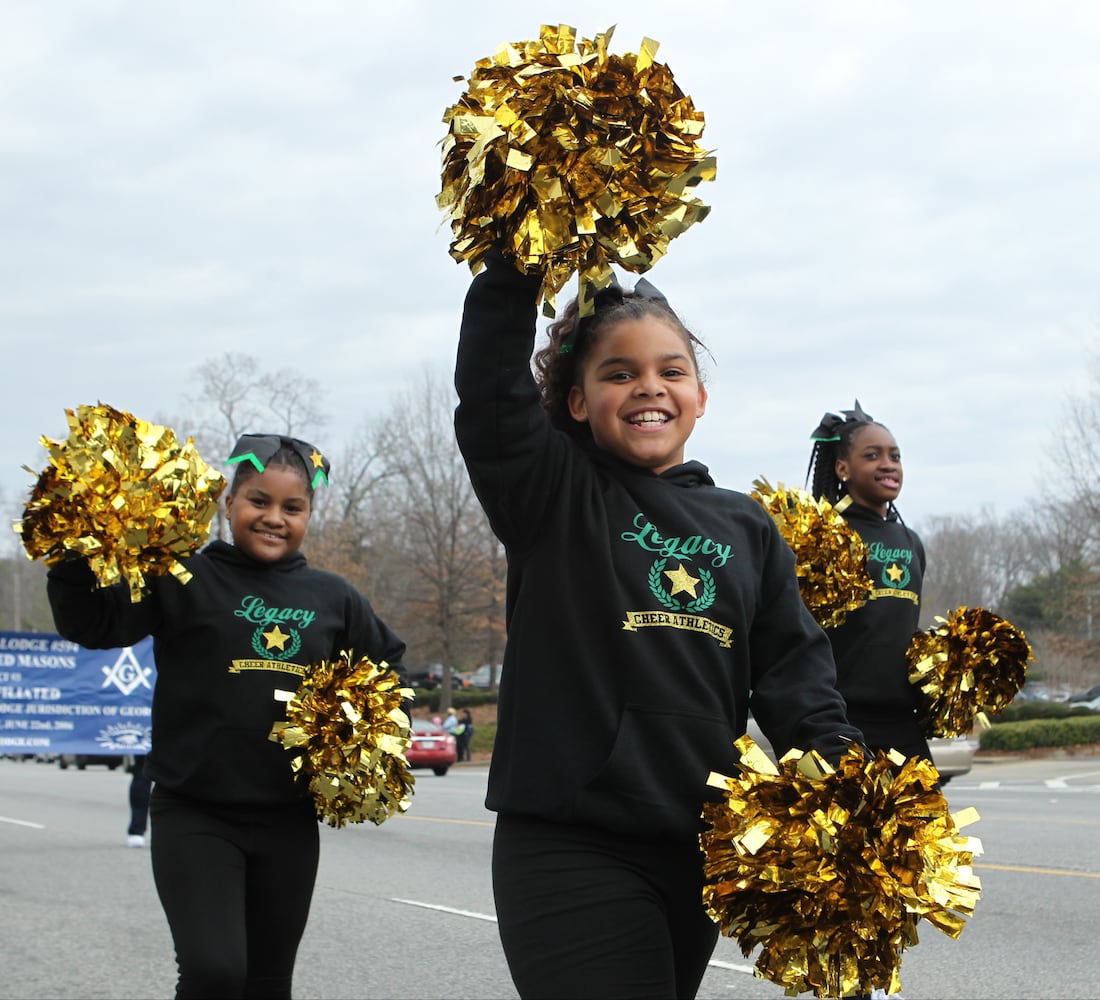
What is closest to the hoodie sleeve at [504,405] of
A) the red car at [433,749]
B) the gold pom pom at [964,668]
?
the gold pom pom at [964,668]

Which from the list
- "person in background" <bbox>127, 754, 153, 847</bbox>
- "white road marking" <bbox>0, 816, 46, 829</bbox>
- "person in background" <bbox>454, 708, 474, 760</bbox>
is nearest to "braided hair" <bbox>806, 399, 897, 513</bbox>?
"person in background" <bbox>127, 754, 153, 847</bbox>

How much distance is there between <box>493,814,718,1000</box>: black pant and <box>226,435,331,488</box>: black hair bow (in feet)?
7.23

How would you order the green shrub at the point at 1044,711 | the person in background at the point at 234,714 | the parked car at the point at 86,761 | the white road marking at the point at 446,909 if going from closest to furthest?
1. the person in background at the point at 234,714
2. the white road marking at the point at 446,909
3. the green shrub at the point at 1044,711
4. the parked car at the point at 86,761

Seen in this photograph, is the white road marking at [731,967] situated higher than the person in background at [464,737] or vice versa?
the white road marking at [731,967]

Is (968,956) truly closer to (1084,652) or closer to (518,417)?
(518,417)

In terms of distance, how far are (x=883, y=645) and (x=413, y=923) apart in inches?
147

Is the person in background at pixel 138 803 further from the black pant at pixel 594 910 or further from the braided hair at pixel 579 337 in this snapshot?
the black pant at pixel 594 910

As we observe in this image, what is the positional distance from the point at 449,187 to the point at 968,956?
5.27 meters

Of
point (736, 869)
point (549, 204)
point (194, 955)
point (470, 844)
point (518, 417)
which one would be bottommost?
point (470, 844)

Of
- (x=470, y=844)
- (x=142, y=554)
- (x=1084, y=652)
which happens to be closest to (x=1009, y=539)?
(x=1084, y=652)

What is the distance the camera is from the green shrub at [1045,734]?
95.8ft

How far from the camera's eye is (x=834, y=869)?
233 centimetres

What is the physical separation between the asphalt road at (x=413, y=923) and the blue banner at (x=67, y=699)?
90cm

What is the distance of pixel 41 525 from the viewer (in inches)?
162
